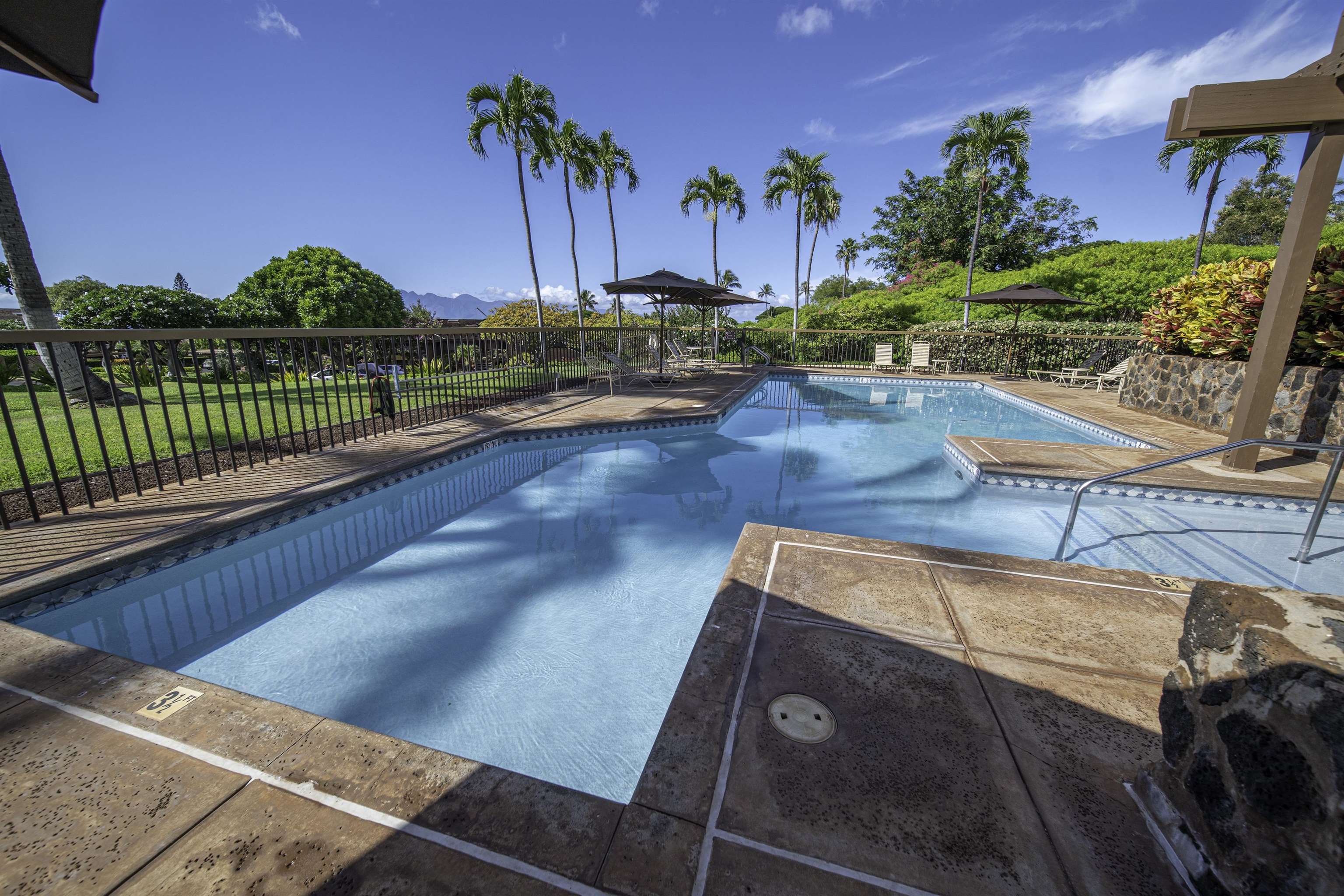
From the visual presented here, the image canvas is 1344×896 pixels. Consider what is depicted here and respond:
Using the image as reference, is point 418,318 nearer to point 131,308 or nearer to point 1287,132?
point 131,308

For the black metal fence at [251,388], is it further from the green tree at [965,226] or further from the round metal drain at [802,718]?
the green tree at [965,226]

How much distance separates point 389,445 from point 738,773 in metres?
5.43

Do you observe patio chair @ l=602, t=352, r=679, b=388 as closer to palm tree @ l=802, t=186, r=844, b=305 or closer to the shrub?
the shrub

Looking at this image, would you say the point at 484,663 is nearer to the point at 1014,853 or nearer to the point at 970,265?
the point at 1014,853

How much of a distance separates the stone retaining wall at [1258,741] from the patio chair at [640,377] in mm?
9748

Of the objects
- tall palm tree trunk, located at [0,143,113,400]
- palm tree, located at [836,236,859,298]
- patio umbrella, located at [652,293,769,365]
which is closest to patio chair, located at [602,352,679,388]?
patio umbrella, located at [652,293,769,365]

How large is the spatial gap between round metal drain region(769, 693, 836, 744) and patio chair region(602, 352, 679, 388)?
908 centimetres

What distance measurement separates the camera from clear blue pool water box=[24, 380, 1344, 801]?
2.44 metres

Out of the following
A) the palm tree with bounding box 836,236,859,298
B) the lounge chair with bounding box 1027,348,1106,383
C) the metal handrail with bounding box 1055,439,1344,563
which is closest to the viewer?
the metal handrail with bounding box 1055,439,1344,563

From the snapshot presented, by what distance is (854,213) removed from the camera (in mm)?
29875

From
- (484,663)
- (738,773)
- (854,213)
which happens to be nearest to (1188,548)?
(738,773)


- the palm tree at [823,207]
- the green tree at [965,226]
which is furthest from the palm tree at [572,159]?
the green tree at [965,226]

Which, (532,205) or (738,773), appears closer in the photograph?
(738,773)

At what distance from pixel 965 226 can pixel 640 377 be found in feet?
84.6
